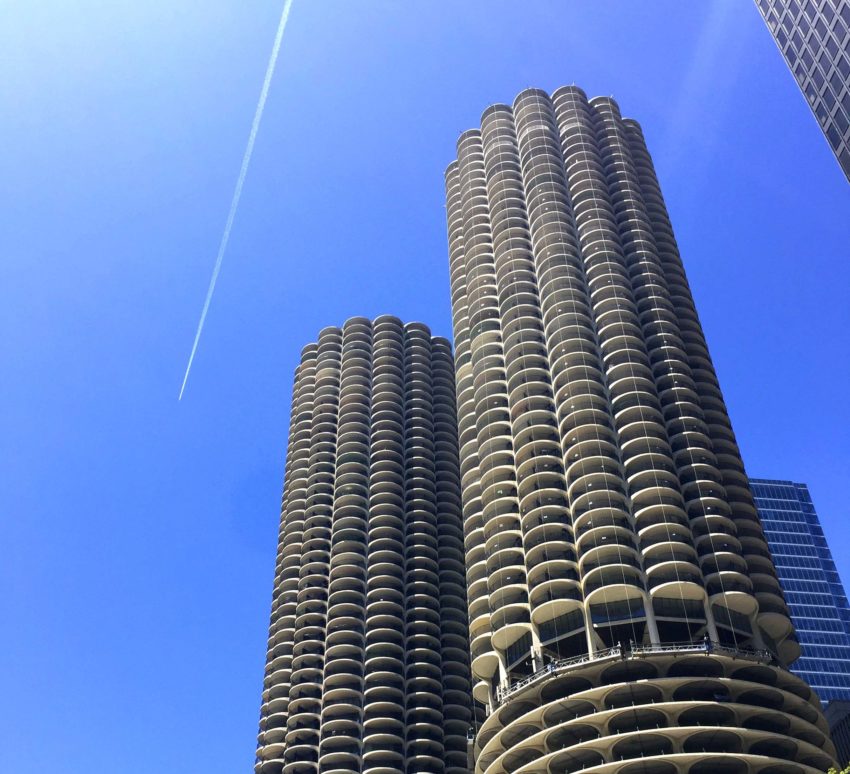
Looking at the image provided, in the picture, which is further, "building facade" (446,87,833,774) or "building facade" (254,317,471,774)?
"building facade" (254,317,471,774)

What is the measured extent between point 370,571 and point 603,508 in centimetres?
5536

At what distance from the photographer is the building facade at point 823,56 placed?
90500 mm

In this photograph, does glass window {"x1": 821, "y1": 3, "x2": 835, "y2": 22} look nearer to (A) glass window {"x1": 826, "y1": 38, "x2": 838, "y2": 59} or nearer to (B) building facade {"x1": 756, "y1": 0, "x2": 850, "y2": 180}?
(B) building facade {"x1": 756, "y1": 0, "x2": 850, "y2": 180}

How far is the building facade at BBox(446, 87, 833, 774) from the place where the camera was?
267ft

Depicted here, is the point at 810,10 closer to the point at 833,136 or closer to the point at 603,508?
the point at 833,136

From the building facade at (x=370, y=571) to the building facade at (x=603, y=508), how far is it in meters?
32.5

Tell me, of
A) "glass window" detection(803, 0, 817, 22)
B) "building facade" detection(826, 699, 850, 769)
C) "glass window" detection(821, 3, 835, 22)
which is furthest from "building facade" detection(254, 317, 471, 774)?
"glass window" detection(821, 3, 835, 22)

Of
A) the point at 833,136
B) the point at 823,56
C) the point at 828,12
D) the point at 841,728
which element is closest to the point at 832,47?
the point at 823,56

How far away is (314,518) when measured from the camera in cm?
15125

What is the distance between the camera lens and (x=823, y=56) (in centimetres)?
9462

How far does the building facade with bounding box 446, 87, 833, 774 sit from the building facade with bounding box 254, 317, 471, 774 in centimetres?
3247

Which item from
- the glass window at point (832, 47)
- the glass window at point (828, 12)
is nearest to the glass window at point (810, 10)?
the glass window at point (828, 12)

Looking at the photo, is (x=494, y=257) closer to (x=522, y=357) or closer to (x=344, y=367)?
(x=522, y=357)

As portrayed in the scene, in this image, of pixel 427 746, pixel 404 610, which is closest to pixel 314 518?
pixel 404 610
